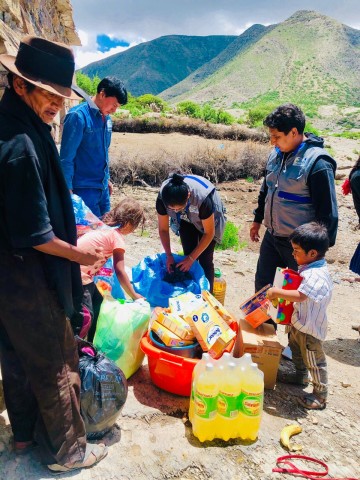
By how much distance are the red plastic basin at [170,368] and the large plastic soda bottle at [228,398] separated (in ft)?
1.02

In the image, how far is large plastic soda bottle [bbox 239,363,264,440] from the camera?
243cm

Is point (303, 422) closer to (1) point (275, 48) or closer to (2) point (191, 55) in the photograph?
(1) point (275, 48)

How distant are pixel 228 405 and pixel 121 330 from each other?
0.86 meters

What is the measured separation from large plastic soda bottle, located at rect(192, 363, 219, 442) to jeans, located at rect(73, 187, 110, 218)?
6.36 feet

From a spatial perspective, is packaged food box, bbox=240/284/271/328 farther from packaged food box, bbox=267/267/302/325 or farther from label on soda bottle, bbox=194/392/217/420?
label on soda bottle, bbox=194/392/217/420

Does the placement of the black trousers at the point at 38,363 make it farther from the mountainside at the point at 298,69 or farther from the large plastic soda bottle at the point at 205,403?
the mountainside at the point at 298,69

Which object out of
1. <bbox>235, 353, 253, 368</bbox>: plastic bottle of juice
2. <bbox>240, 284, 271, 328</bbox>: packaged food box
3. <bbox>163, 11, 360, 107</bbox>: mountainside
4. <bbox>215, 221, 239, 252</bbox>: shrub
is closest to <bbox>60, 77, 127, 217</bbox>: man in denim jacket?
<bbox>240, 284, 271, 328</bbox>: packaged food box

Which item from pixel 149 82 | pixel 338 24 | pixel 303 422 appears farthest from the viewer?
pixel 149 82

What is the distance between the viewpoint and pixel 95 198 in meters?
3.79

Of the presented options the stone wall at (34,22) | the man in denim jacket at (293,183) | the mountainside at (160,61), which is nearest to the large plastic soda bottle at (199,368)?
the man in denim jacket at (293,183)

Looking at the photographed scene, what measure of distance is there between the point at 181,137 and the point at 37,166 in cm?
1790

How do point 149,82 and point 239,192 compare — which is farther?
point 149,82

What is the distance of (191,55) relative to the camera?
185 m

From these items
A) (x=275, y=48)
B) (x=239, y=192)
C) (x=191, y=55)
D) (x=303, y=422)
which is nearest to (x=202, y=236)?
(x=303, y=422)
